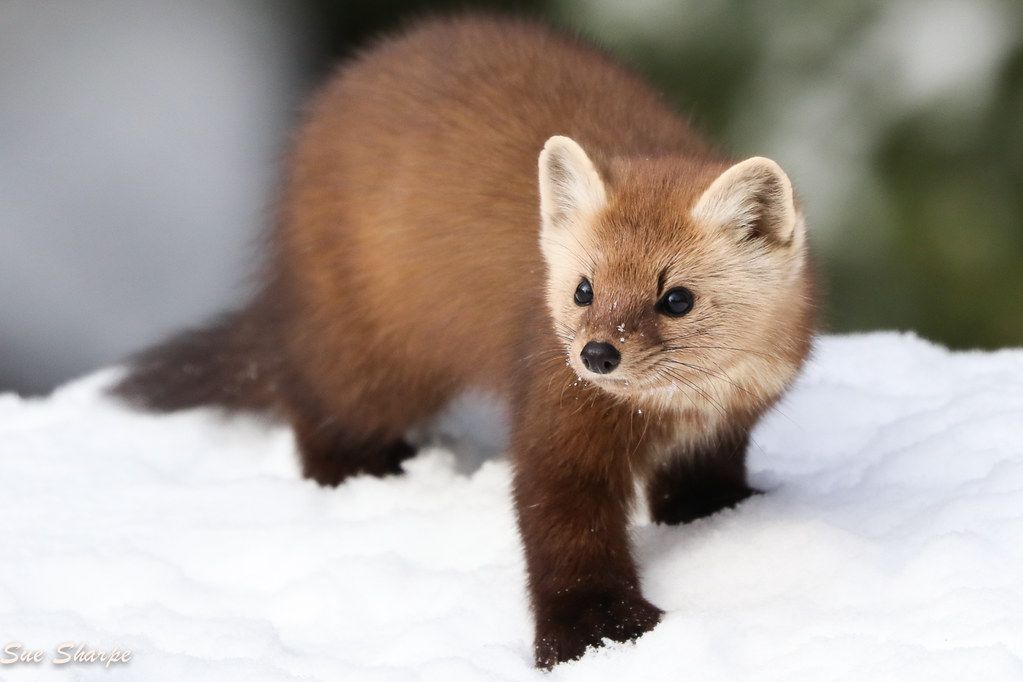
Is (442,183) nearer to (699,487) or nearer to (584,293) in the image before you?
(584,293)

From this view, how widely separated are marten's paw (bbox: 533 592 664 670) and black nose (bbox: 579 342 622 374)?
617 millimetres

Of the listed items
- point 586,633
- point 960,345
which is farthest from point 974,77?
point 586,633

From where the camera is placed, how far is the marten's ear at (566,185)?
11.1ft

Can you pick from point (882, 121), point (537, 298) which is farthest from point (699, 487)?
point (882, 121)

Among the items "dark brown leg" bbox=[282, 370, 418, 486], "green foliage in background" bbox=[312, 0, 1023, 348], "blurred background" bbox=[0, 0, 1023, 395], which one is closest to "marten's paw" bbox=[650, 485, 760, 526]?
"blurred background" bbox=[0, 0, 1023, 395]

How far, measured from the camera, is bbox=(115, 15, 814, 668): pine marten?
328cm

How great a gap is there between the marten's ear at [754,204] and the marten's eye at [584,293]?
0.33 metres

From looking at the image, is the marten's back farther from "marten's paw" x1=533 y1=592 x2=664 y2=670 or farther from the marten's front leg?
"marten's paw" x1=533 y1=592 x2=664 y2=670

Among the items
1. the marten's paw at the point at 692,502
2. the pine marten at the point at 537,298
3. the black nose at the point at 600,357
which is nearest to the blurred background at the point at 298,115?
the pine marten at the point at 537,298


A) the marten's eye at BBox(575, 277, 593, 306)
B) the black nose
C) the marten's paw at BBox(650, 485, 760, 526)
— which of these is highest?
the marten's eye at BBox(575, 277, 593, 306)

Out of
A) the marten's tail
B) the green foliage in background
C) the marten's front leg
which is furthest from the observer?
the green foliage in background

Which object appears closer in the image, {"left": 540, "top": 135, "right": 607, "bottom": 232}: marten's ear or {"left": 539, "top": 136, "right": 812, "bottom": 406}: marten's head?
{"left": 539, "top": 136, "right": 812, "bottom": 406}: marten's head

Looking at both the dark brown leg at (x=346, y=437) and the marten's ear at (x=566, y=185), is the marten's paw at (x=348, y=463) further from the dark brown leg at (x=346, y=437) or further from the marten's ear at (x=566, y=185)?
the marten's ear at (x=566, y=185)

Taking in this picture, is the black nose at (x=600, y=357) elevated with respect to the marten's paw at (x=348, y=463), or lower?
elevated
